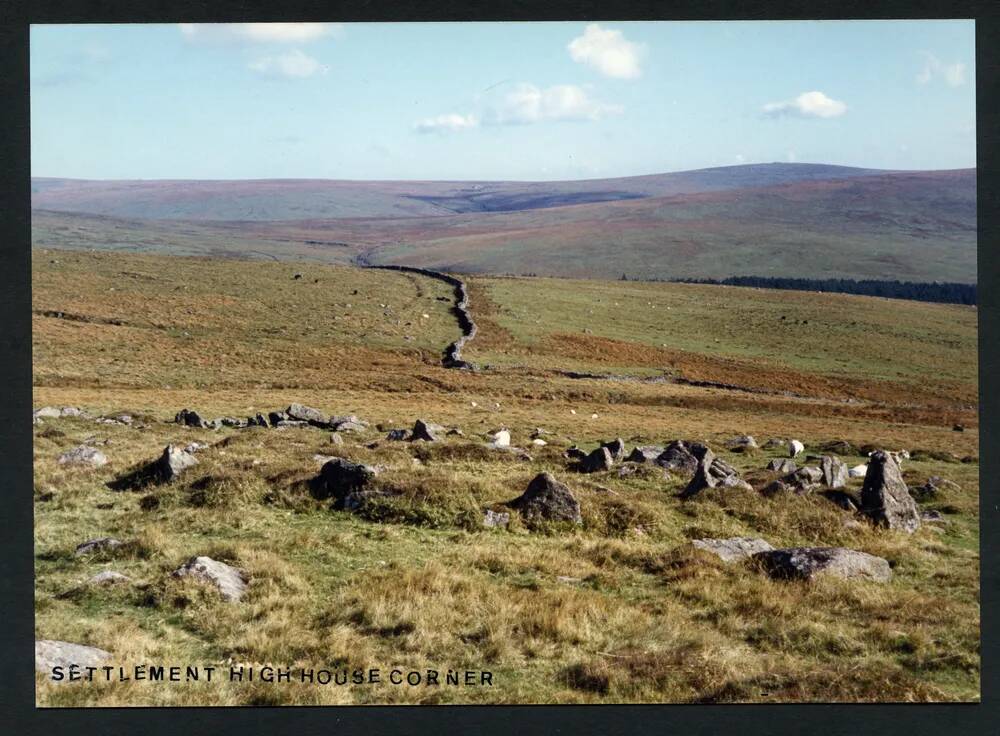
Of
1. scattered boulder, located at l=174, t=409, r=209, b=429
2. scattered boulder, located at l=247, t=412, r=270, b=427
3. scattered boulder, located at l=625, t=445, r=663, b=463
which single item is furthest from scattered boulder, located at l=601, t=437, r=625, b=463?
scattered boulder, located at l=174, t=409, r=209, b=429

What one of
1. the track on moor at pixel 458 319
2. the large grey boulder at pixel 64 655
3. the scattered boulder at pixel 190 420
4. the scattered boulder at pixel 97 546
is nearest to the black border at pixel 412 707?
the large grey boulder at pixel 64 655

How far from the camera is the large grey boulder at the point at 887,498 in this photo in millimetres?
15961

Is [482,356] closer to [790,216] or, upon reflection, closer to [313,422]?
[313,422]

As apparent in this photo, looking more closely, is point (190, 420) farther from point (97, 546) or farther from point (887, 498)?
point (887, 498)

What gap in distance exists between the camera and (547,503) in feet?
50.4

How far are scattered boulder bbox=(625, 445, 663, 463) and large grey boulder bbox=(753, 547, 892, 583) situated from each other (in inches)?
339

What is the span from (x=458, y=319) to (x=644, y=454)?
41.8 m

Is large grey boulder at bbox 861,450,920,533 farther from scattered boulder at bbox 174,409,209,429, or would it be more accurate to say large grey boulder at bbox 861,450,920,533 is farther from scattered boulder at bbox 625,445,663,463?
scattered boulder at bbox 174,409,209,429

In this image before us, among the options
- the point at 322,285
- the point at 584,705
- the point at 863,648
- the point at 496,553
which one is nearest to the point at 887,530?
the point at 863,648

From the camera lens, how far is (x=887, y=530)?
15586 millimetres

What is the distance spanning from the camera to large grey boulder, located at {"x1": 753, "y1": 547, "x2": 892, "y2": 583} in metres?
12.1

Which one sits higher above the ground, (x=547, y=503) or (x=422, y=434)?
(x=422, y=434)

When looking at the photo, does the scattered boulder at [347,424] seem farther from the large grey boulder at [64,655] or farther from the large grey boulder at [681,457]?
the large grey boulder at [64,655]

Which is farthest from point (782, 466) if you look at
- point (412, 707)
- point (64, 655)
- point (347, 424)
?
point (64, 655)
